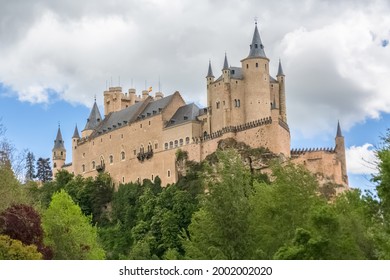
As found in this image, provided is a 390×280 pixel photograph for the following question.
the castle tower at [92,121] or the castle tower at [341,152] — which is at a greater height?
the castle tower at [92,121]

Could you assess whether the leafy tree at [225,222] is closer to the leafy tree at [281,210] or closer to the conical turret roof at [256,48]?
the leafy tree at [281,210]

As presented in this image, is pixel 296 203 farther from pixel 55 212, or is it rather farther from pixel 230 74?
pixel 230 74

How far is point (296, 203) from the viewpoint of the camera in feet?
129

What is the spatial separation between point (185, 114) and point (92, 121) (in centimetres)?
2918

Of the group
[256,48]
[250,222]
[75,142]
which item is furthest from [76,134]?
[250,222]

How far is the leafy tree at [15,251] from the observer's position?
33.9m

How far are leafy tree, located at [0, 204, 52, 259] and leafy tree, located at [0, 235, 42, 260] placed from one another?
4.91ft

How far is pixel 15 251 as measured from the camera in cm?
3406

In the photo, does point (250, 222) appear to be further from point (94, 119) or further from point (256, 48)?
point (94, 119)

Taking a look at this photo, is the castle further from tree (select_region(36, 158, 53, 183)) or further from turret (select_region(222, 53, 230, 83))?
tree (select_region(36, 158, 53, 183))

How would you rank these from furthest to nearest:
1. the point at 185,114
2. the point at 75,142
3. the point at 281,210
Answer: the point at 75,142
the point at 185,114
the point at 281,210

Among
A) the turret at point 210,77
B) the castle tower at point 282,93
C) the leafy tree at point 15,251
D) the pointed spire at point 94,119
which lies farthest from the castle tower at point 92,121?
the leafy tree at point 15,251

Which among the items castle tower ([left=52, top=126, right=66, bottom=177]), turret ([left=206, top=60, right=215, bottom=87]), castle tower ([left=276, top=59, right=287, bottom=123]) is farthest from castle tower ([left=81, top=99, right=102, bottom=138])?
castle tower ([left=276, top=59, right=287, bottom=123])
